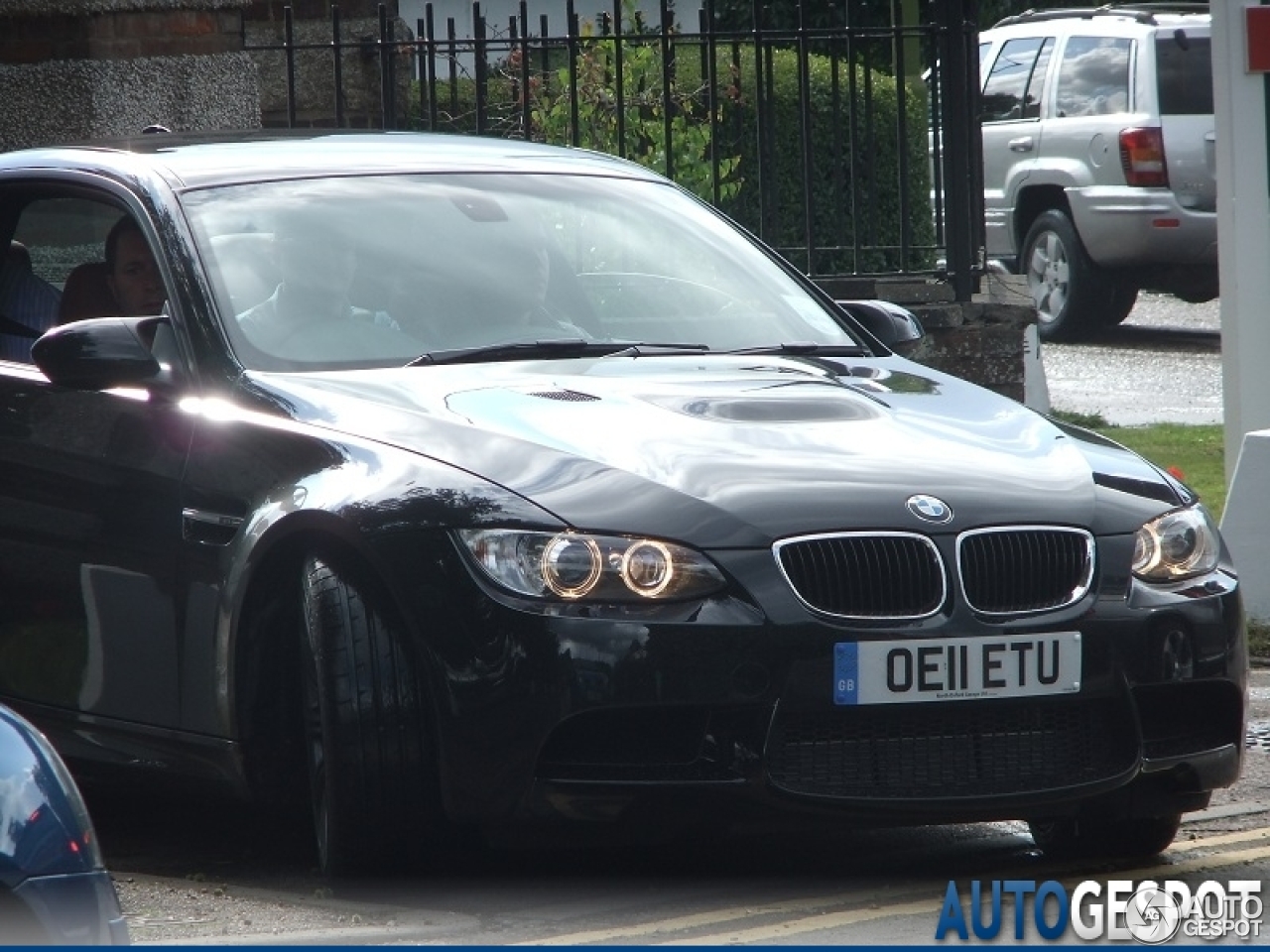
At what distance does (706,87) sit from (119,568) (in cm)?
718

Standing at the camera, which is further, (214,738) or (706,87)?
(706,87)

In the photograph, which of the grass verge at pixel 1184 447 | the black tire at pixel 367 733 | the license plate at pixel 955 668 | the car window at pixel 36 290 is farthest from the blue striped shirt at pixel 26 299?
the grass verge at pixel 1184 447

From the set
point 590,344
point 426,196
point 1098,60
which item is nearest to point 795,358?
point 590,344

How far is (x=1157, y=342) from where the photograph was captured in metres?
20.4

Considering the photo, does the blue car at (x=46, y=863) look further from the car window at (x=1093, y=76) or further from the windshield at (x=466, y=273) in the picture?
the car window at (x=1093, y=76)

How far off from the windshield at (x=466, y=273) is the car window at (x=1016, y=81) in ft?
45.0

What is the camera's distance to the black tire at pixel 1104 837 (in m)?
5.65

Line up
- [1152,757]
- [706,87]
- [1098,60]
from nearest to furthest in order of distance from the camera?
1. [1152,757]
2. [706,87]
3. [1098,60]

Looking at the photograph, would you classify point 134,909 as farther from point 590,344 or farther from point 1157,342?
point 1157,342

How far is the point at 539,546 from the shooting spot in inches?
197

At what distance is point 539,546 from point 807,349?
60.3 inches

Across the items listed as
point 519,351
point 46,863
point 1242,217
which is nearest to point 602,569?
point 519,351

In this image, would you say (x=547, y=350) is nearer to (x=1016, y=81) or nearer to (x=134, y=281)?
(x=134, y=281)

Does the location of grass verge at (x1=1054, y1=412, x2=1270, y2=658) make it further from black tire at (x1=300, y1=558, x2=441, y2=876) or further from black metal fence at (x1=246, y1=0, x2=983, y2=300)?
black tire at (x1=300, y1=558, x2=441, y2=876)
